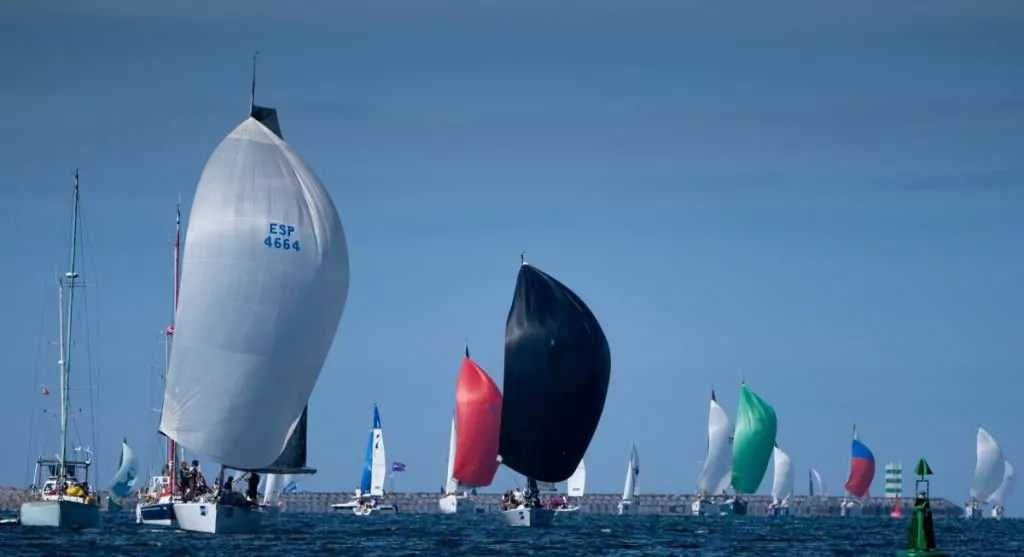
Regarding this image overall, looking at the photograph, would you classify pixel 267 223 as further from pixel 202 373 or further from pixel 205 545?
pixel 205 545

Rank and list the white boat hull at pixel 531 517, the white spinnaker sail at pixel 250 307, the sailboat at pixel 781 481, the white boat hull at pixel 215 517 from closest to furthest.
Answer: the white spinnaker sail at pixel 250 307, the white boat hull at pixel 215 517, the white boat hull at pixel 531 517, the sailboat at pixel 781 481

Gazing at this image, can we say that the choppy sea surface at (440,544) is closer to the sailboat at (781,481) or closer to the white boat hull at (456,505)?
the white boat hull at (456,505)

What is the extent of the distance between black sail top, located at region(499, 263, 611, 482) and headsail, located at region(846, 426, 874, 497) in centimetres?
10389

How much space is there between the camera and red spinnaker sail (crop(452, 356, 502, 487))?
9669 centimetres

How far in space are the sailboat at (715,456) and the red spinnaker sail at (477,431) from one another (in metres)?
58.9

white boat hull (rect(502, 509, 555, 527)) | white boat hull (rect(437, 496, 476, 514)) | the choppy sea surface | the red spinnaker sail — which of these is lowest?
white boat hull (rect(437, 496, 476, 514))

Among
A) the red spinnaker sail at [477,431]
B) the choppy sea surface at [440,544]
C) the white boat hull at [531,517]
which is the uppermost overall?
the red spinnaker sail at [477,431]

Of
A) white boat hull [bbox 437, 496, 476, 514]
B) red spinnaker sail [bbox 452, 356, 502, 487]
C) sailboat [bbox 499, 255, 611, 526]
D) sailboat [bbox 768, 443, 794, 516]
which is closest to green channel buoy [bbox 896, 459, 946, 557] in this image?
sailboat [bbox 499, 255, 611, 526]

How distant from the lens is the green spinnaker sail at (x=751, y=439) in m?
142

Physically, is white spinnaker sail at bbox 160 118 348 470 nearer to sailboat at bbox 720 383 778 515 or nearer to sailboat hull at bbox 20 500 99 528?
sailboat hull at bbox 20 500 99 528

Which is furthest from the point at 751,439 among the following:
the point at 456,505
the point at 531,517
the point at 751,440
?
the point at 531,517

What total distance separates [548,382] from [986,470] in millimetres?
116153

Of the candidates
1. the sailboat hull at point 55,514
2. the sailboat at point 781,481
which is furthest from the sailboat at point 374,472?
the sailboat hull at point 55,514

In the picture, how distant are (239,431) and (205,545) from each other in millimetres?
3847
